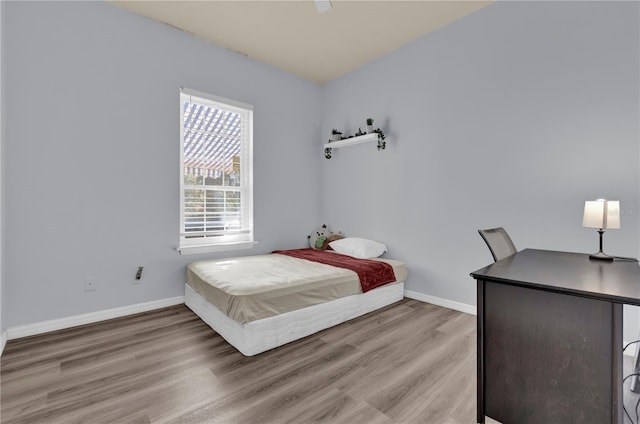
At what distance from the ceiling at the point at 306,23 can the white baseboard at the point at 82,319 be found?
9.60 feet

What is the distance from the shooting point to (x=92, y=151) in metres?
2.70

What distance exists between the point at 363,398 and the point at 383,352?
57 centimetres

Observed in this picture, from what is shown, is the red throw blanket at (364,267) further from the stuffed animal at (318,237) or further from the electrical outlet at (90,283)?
the electrical outlet at (90,283)

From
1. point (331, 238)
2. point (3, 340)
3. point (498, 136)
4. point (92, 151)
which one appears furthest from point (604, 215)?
point (3, 340)

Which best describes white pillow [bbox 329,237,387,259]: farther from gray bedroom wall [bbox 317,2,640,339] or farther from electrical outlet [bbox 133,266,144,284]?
electrical outlet [bbox 133,266,144,284]

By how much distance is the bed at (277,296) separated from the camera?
2.19 metres

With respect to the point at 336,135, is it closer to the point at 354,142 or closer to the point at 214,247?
the point at 354,142

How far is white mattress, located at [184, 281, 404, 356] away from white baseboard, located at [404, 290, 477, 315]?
39 cm

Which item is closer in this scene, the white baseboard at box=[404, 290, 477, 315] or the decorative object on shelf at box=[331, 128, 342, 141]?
the white baseboard at box=[404, 290, 477, 315]

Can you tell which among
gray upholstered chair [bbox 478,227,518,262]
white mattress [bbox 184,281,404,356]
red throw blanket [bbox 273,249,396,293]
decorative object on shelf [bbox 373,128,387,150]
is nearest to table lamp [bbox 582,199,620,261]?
gray upholstered chair [bbox 478,227,518,262]

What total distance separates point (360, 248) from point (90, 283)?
9.01 ft

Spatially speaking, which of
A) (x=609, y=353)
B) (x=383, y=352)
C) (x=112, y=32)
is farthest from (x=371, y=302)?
(x=112, y=32)

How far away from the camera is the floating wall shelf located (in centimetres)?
366

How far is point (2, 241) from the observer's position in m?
2.26
